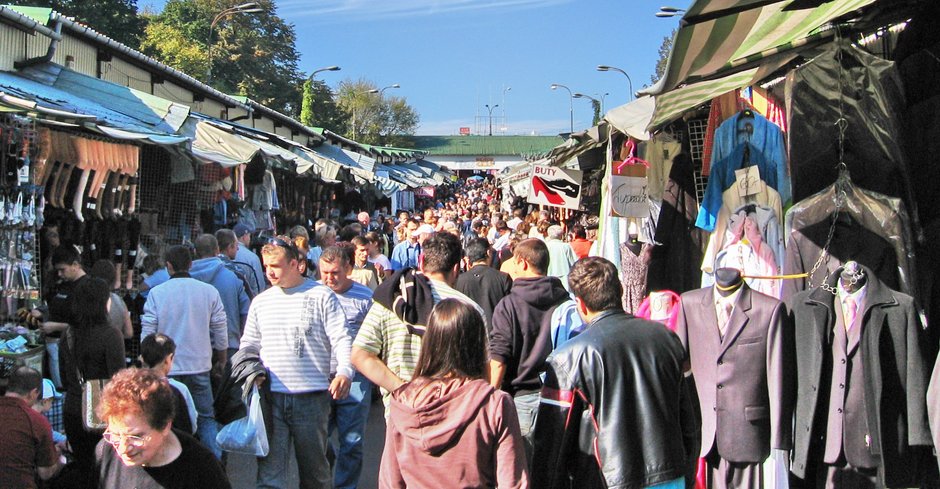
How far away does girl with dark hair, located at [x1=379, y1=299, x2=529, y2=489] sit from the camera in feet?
12.1

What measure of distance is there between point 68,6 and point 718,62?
4663cm

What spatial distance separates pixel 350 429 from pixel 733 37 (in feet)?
12.0

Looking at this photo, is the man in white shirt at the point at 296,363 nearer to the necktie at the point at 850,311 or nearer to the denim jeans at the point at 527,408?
the denim jeans at the point at 527,408

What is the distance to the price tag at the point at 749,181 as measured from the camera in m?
6.14

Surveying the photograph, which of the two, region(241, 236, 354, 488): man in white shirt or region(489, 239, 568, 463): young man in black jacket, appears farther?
region(241, 236, 354, 488): man in white shirt

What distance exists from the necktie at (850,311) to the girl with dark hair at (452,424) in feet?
6.89

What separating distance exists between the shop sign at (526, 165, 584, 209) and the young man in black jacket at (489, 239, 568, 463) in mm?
7506

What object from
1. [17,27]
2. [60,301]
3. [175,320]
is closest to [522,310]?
[175,320]

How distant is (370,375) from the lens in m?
5.11

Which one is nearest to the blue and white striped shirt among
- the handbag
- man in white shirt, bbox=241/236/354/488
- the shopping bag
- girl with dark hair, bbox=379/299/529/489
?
man in white shirt, bbox=241/236/354/488

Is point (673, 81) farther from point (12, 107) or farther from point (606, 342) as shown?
point (12, 107)

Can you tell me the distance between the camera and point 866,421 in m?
4.74

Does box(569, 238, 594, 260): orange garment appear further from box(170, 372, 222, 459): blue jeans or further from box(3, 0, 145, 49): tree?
box(3, 0, 145, 49): tree

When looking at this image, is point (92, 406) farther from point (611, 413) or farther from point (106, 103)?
point (106, 103)
